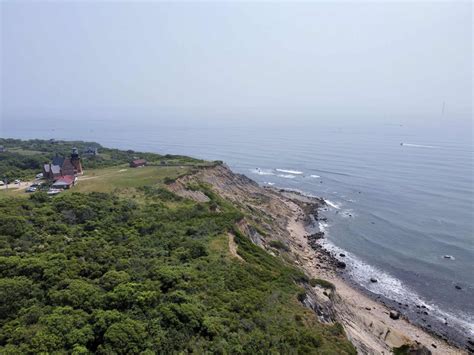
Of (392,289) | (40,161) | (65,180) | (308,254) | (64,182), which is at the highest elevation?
(40,161)

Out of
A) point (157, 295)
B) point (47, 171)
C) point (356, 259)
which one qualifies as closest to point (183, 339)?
point (157, 295)

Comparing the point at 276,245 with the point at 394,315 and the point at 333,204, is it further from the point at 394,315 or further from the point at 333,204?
the point at 333,204

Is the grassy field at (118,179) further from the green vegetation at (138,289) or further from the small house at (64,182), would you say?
the green vegetation at (138,289)

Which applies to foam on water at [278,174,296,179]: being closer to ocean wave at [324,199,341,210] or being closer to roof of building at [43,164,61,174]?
ocean wave at [324,199,341,210]

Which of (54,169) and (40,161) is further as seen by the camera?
(40,161)

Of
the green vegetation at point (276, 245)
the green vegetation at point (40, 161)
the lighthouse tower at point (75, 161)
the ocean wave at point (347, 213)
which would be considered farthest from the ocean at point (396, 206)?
the lighthouse tower at point (75, 161)

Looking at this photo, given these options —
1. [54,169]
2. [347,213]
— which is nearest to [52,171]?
[54,169]

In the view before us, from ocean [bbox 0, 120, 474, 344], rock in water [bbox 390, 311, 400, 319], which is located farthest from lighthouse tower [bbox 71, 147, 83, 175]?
rock in water [bbox 390, 311, 400, 319]

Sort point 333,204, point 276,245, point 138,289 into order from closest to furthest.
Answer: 1. point 138,289
2. point 276,245
3. point 333,204
